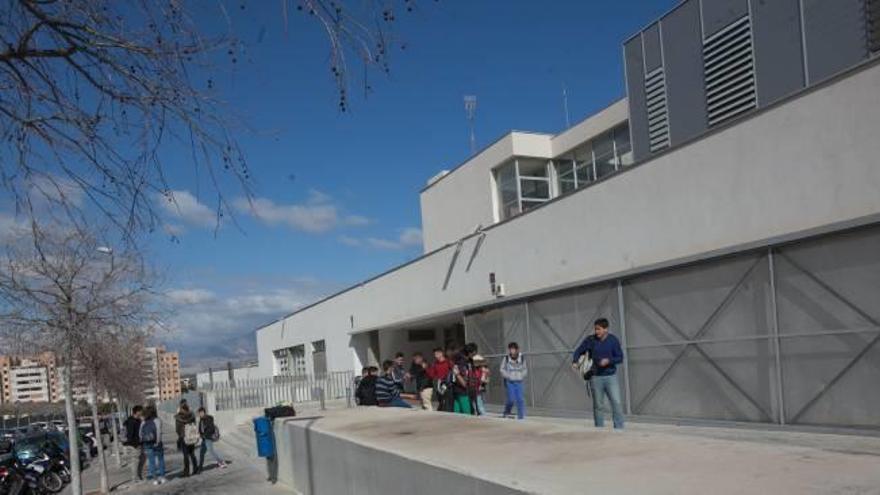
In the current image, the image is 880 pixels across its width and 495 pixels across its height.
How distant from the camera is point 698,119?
54.5ft

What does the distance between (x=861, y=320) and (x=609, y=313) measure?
16.3 ft

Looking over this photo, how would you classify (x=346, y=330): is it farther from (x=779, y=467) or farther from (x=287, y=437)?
(x=779, y=467)

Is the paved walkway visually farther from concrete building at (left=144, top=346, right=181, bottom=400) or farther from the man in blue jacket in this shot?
concrete building at (left=144, top=346, right=181, bottom=400)

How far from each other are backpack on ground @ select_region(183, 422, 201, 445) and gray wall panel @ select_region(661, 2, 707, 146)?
42.4ft

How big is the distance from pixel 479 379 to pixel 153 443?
933 cm

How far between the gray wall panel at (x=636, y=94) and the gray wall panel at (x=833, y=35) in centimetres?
546

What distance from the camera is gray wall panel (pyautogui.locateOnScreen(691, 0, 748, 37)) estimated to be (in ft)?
49.5

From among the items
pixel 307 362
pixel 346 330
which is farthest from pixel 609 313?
pixel 307 362

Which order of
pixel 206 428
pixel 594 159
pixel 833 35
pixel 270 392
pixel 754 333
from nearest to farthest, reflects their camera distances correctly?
pixel 754 333, pixel 833 35, pixel 206 428, pixel 594 159, pixel 270 392

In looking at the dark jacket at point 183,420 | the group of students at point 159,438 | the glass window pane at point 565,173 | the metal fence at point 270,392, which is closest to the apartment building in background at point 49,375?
the group of students at point 159,438

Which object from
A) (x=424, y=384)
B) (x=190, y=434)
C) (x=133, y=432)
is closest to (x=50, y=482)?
(x=133, y=432)

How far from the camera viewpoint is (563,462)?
4773 millimetres

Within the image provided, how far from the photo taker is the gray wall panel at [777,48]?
45.2 ft

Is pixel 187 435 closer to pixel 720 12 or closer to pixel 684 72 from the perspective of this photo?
pixel 684 72
